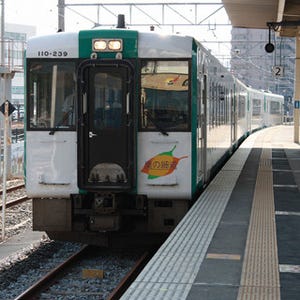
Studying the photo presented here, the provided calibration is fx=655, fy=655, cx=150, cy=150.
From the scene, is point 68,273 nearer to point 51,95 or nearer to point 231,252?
point 51,95

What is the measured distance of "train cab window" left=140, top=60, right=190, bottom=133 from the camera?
26.5ft

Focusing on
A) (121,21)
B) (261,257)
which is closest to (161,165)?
(121,21)

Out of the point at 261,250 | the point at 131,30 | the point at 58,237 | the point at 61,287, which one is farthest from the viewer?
the point at 58,237

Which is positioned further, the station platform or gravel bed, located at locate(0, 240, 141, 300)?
gravel bed, located at locate(0, 240, 141, 300)

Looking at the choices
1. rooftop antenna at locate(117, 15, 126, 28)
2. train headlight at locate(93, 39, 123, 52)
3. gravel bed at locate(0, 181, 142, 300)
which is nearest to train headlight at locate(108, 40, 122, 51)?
train headlight at locate(93, 39, 123, 52)

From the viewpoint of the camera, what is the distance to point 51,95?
8180mm

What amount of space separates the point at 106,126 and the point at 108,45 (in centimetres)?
100

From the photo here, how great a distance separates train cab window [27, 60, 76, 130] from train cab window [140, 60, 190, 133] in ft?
2.97

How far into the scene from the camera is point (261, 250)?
21.1 ft

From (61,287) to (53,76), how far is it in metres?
2.58

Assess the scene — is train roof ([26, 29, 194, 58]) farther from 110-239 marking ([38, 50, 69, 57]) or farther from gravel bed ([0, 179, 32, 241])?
gravel bed ([0, 179, 32, 241])

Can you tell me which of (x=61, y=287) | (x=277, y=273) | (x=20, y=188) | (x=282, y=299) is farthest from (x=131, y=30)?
(x=20, y=188)

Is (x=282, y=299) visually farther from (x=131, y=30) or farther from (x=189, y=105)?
(x=131, y=30)

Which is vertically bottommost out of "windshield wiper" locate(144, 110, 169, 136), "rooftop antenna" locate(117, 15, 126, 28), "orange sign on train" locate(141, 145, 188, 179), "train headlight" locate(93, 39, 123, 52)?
"orange sign on train" locate(141, 145, 188, 179)
